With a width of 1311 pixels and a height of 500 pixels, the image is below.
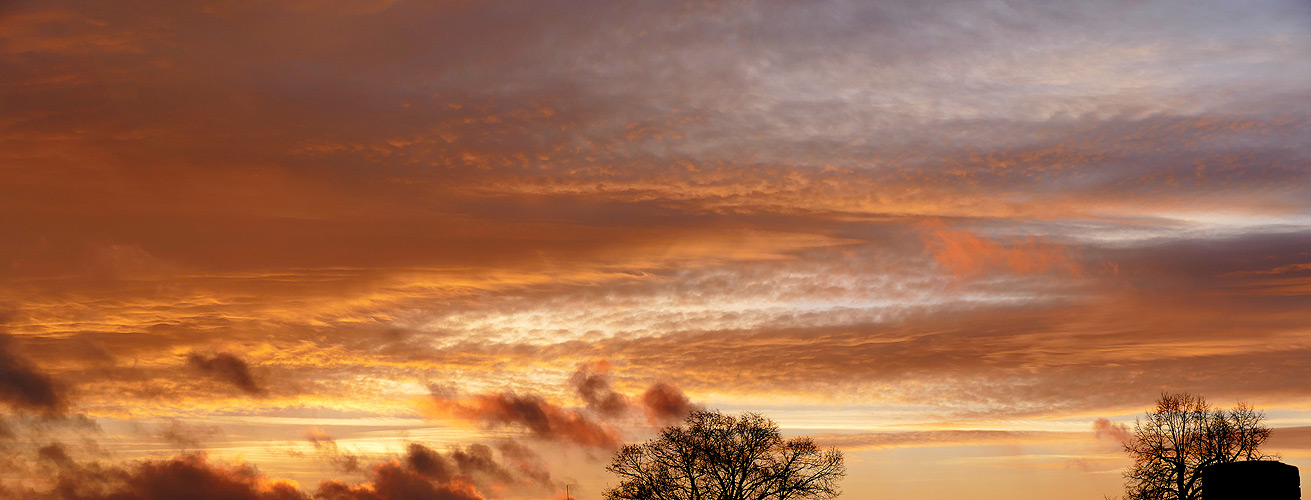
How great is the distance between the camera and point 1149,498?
5419 cm

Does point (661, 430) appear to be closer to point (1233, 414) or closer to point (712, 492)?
point (712, 492)

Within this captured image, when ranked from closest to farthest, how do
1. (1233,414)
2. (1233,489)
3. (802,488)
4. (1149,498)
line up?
(1233,489), (1149,498), (1233,414), (802,488)

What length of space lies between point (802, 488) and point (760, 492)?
2.42m

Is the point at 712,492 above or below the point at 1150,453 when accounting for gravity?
below

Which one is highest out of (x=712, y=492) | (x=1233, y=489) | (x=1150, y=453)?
(x=1150, y=453)

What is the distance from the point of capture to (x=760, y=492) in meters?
63.5

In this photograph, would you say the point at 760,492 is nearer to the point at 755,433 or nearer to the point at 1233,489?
the point at 755,433

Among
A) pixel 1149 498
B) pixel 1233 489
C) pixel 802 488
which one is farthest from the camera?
pixel 802 488

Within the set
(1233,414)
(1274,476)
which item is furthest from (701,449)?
(1274,476)

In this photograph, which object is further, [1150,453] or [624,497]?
[624,497]

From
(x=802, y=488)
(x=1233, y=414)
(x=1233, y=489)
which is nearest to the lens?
(x=1233, y=489)

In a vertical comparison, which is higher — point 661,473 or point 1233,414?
point 1233,414

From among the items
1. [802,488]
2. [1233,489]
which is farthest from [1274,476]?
[802,488]

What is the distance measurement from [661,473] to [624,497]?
2510 mm
